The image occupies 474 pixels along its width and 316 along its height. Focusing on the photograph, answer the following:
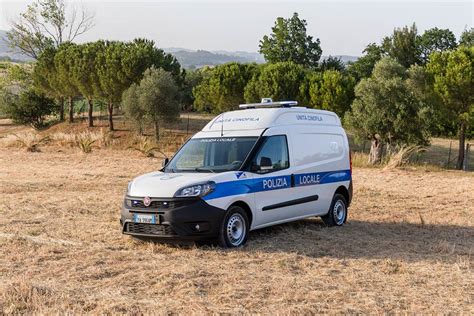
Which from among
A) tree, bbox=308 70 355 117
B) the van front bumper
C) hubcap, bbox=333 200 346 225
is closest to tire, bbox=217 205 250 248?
the van front bumper

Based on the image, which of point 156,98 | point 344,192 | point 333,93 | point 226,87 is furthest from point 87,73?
point 344,192

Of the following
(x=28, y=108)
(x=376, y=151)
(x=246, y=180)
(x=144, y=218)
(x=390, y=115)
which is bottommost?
(x=144, y=218)

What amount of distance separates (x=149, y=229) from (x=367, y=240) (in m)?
3.64

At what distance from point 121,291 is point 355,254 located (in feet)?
12.4

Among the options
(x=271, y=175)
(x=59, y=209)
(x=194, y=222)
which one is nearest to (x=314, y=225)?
(x=271, y=175)

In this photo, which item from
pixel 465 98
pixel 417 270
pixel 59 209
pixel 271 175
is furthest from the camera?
pixel 465 98

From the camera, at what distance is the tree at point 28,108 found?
52.2m

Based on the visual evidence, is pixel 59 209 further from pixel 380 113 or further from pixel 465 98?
pixel 465 98

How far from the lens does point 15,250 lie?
26.7ft

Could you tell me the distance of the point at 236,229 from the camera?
8.93 meters

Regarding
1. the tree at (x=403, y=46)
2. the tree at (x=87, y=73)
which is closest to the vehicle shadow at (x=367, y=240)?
the tree at (x=87, y=73)

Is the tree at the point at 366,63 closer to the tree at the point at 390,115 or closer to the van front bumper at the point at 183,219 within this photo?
the tree at the point at 390,115

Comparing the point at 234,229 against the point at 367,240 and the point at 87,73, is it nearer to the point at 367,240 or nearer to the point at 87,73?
the point at 367,240

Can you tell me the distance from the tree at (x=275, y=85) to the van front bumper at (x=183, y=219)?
3831cm
